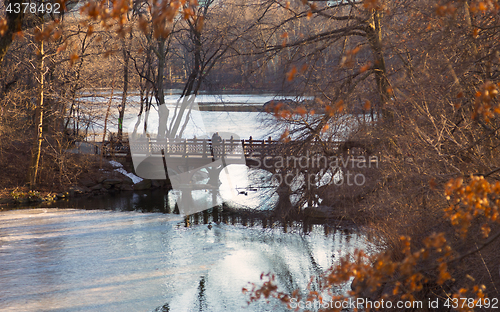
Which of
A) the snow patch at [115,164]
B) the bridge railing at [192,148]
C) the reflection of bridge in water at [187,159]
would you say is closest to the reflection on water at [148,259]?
the reflection of bridge in water at [187,159]

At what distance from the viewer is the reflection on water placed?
807 cm

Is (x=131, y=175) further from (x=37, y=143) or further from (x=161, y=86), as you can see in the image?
(x=37, y=143)

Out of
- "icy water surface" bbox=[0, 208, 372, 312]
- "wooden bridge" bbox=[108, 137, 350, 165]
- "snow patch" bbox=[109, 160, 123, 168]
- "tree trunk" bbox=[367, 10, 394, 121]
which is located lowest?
"icy water surface" bbox=[0, 208, 372, 312]

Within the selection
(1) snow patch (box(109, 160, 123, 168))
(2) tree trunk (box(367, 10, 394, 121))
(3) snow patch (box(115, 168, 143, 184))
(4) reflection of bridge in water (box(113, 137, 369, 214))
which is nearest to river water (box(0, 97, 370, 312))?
(2) tree trunk (box(367, 10, 394, 121))

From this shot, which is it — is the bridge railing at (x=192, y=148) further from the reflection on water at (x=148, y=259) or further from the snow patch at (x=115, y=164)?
the reflection on water at (x=148, y=259)

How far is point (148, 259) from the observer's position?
10336 mm

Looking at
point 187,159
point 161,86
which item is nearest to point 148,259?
point 187,159

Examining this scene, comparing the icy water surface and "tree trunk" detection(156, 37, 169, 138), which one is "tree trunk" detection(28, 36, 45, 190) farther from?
"tree trunk" detection(156, 37, 169, 138)

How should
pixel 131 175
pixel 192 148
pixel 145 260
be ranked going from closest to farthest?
pixel 145 260 < pixel 192 148 < pixel 131 175

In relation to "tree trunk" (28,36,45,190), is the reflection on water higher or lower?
lower

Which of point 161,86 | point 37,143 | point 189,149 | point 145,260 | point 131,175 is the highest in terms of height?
point 161,86

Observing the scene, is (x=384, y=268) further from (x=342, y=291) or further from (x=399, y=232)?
(x=342, y=291)

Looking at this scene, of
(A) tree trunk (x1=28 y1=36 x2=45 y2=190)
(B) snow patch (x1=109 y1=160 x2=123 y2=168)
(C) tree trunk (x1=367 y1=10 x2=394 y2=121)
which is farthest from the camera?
(B) snow patch (x1=109 y1=160 x2=123 y2=168)

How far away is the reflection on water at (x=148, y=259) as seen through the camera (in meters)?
8.07
